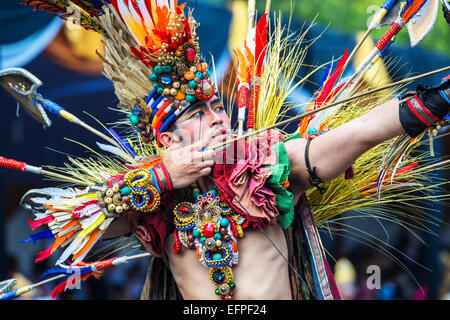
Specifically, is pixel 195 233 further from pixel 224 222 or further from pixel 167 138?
pixel 167 138

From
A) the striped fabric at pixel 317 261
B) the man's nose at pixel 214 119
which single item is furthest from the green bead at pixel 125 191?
the striped fabric at pixel 317 261

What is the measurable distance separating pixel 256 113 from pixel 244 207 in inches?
17.6

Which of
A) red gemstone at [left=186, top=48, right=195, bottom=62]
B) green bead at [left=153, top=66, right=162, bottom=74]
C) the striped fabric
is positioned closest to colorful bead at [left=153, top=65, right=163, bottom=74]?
green bead at [left=153, top=66, right=162, bottom=74]

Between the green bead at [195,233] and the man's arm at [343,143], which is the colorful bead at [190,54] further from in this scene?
the green bead at [195,233]

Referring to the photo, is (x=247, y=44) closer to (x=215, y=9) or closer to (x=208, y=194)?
(x=208, y=194)

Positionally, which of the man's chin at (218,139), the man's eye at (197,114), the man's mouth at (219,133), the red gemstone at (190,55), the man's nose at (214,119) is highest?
the red gemstone at (190,55)

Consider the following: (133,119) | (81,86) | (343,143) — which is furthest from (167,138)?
(81,86)

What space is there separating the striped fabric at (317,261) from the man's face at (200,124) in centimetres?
44

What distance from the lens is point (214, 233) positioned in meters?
1.97

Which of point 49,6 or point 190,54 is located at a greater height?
point 49,6

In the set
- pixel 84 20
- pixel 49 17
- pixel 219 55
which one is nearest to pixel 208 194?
pixel 84 20

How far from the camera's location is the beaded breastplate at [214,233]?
6.47 ft

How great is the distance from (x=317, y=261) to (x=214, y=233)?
466 millimetres

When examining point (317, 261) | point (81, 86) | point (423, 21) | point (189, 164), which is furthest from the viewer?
point (81, 86)
